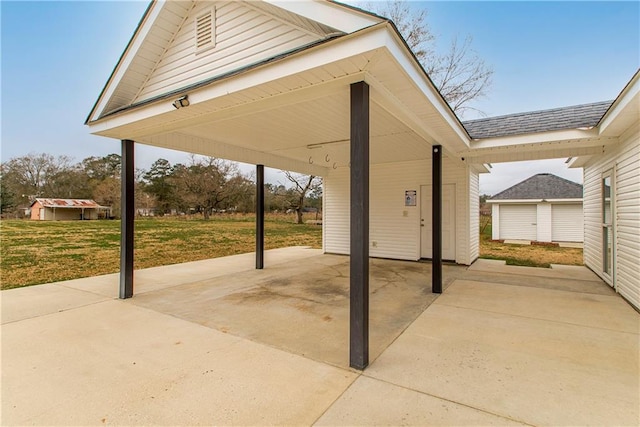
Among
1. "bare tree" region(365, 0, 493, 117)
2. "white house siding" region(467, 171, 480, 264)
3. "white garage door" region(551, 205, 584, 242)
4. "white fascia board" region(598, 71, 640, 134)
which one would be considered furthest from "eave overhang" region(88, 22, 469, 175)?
"white garage door" region(551, 205, 584, 242)

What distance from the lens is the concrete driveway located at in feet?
6.43

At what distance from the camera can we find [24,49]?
36.0ft

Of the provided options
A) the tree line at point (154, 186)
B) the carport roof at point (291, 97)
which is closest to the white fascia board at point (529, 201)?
the carport roof at point (291, 97)

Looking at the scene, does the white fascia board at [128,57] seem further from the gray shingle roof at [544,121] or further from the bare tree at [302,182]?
the bare tree at [302,182]

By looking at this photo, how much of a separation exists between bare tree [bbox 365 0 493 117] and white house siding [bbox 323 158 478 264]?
260 inches

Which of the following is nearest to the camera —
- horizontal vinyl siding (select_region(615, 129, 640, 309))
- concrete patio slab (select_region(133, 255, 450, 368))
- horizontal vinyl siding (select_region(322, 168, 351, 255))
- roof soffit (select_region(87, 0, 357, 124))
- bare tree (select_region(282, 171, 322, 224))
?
concrete patio slab (select_region(133, 255, 450, 368))

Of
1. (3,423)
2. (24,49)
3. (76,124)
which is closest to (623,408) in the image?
(3,423)

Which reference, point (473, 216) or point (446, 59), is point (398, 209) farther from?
point (446, 59)

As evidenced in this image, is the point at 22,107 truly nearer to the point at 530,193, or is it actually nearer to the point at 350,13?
the point at 350,13

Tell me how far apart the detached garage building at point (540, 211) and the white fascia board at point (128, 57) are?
15928 mm

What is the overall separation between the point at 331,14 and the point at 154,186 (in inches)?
1331

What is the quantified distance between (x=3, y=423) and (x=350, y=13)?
3679mm

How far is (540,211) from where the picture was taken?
14.1 m

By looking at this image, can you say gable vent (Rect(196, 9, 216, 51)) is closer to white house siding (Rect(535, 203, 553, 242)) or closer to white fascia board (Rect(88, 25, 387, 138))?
white fascia board (Rect(88, 25, 387, 138))
